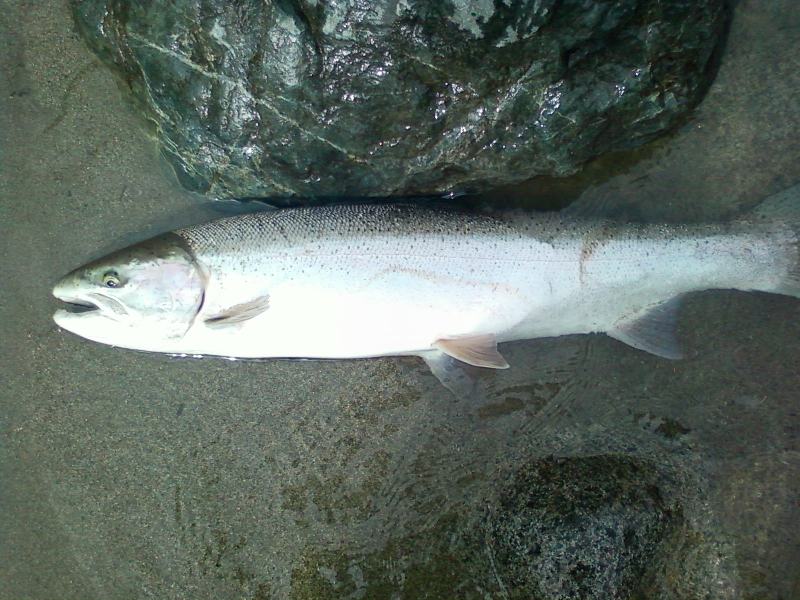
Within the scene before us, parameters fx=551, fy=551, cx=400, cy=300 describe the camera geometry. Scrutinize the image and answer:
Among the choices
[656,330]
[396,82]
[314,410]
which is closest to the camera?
[396,82]

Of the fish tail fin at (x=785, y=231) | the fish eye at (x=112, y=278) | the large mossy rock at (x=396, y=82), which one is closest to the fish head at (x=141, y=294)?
the fish eye at (x=112, y=278)

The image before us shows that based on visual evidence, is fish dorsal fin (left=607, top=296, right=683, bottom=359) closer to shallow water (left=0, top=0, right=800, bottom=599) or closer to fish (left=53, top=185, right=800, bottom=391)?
fish (left=53, top=185, right=800, bottom=391)

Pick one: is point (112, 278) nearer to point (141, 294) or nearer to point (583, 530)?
point (141, 294)

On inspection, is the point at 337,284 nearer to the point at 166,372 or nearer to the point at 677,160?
the point at 166,372

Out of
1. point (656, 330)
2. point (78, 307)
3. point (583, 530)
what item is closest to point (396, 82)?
point (656, 330)

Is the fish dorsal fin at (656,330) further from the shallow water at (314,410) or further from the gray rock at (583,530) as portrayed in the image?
the gray rock at (583,530)

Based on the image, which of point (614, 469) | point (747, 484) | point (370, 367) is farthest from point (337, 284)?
point (747, 484)
